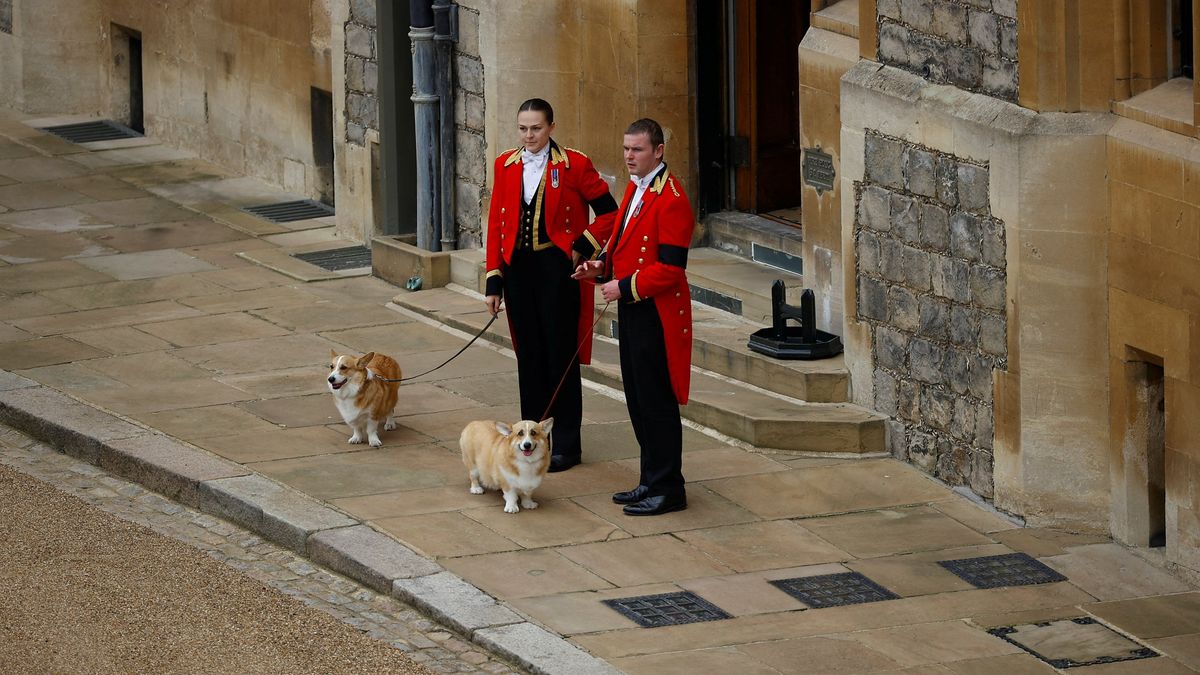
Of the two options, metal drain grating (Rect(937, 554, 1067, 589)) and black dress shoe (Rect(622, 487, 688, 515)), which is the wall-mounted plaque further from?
Answer: metal drain grating (Rect(937, 554, 1067, 589))

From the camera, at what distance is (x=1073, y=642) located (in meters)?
9.84

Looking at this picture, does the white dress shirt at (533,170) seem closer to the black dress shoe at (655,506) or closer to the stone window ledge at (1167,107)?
the black dress shoe at (655,506)

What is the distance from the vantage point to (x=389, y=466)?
1199cm

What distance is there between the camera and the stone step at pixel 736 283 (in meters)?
14.0

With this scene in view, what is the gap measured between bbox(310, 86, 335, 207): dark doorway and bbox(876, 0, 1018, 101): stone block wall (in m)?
7.13

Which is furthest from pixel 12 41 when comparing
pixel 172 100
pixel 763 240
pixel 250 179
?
pixel 763 240

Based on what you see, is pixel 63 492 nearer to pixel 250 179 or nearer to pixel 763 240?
pixel 763 240

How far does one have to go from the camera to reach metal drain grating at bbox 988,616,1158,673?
9656 millimetres

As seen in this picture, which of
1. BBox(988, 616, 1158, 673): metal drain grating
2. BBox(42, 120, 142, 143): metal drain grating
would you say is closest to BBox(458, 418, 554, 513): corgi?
BBox(988, 616, 1158, 673): metal drain grating

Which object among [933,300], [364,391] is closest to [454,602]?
[364,391]

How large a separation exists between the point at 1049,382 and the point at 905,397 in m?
1.19

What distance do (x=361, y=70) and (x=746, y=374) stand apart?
531cm

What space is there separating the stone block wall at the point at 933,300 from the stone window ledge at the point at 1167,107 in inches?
33.9

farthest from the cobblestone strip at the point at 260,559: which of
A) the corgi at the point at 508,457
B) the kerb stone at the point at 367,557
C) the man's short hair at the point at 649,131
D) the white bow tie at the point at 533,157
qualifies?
the man's short hair at the point at 649,131
